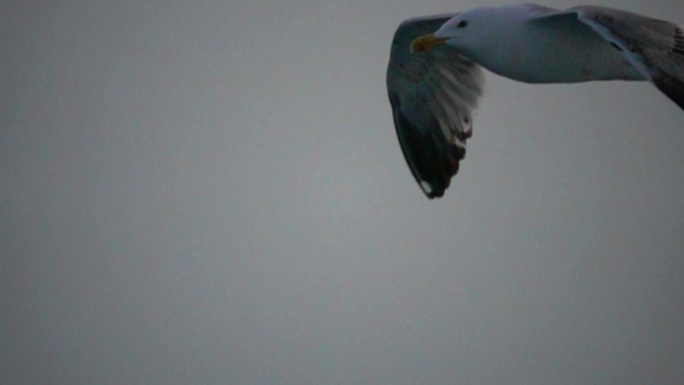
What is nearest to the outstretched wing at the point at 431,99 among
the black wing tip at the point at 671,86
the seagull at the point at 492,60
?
the seagull at the point at 492,60

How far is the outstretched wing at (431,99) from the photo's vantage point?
7398 mm

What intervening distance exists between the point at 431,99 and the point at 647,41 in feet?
7.09

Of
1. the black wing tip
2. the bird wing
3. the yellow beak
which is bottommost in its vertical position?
the black wing tip

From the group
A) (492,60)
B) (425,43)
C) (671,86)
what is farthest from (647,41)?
(425,43)

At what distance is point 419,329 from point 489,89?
16408 cm

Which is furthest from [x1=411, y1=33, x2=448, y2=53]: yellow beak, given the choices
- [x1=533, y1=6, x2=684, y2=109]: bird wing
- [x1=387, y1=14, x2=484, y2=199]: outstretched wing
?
[x1=533, y1=6, x2=684, y2=109]: bird wing

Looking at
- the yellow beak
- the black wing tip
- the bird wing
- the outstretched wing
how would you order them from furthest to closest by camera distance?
the outstretched wing, the yellow beak, the bird wing, the black wing tip

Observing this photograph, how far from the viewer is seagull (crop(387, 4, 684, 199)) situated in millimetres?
5543

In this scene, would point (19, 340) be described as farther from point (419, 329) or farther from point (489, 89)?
point (489, 89)

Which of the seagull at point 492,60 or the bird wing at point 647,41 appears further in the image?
the seagull at point 492,60

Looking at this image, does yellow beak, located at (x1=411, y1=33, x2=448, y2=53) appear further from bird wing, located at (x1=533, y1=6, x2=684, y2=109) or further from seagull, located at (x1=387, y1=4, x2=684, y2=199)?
bird wing, located at (x1=533, y1=6, x2=684, y2=109)

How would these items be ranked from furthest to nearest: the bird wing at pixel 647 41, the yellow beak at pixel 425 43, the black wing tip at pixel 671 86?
the yellow beak at pixel 425 43 → the bird wing at pixel 647 41 → the black wing tip at pixel 671 86

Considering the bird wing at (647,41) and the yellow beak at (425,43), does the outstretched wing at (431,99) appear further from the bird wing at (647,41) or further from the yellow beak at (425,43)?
the bird wing at (647,41)

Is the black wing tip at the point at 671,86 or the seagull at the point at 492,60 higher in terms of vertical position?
the seagull at the point at 492,60
